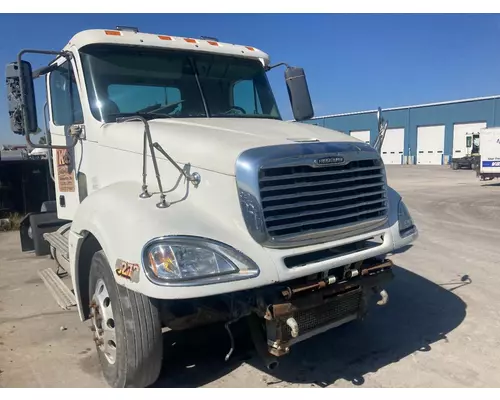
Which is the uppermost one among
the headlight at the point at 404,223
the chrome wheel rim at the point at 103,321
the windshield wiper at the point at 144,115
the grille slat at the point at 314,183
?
the windshield wiper at the point at 144,115

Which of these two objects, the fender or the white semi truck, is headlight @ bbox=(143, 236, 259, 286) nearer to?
the white semi truck

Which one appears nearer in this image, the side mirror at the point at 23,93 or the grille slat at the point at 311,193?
the grille slat at the point at 311,193

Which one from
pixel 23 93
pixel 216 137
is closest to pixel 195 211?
pixel 216 137

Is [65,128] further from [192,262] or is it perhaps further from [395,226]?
[395,226]

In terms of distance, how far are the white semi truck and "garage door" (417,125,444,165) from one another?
46.0 meters

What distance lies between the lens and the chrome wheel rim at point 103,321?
135 inches

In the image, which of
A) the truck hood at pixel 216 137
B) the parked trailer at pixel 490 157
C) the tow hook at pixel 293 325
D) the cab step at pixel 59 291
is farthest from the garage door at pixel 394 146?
the tow hook at pixel 293 325

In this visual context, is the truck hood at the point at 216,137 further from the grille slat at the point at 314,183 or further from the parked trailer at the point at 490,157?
the parked trailer at the point at 490,157

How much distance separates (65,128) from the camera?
484 cm

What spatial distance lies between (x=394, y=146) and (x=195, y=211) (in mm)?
50602

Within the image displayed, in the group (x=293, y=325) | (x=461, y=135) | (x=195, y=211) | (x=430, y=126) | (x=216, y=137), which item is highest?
(x=216, y=137)

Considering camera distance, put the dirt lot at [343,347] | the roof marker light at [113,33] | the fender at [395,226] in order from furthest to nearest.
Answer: the roof marker light at [113,33], the fender at [395,226], the dirt lot at [343,347]

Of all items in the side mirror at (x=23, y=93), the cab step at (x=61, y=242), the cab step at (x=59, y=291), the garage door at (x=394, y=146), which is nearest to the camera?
the side mirror at (x=23, y=93)

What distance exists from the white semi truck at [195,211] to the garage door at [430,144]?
45979 mm
